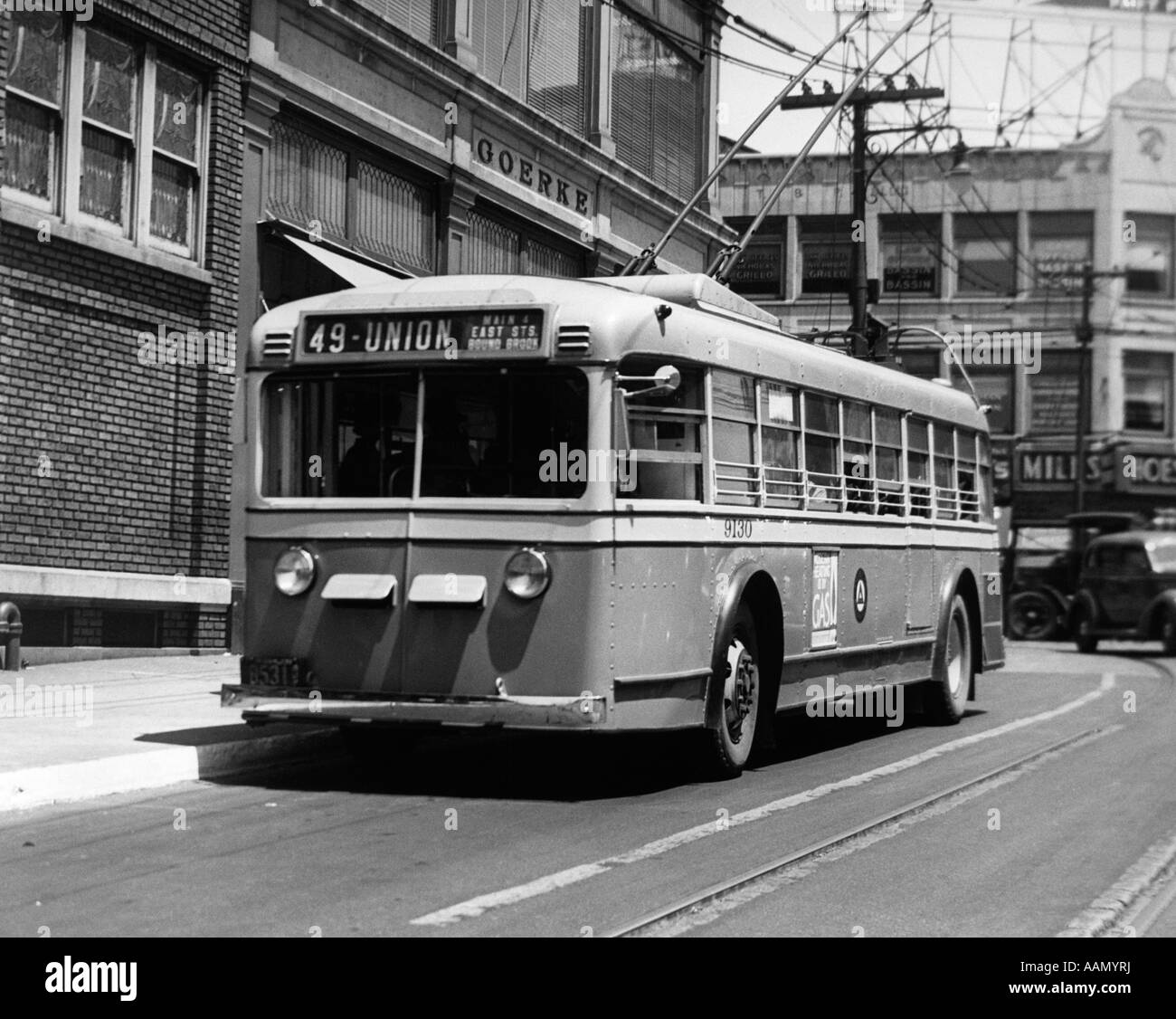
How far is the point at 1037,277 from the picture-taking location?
2157 inches

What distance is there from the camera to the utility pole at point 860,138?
2728cm

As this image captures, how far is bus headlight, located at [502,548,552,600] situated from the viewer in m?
9.87

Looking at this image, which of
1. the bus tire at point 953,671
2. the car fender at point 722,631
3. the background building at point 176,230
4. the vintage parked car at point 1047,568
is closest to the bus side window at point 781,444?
the car fender at point 722,631

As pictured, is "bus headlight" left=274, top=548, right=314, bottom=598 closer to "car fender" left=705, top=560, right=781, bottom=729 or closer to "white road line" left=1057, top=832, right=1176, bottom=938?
Result: "car fender" left=705, top=560, right=781, bottom=729

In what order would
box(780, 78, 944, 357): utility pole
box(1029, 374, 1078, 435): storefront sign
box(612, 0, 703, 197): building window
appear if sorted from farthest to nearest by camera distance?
box(1029, 374, 1078, 435): storefront sign < box(612, 0, 703, 197): building window < box(780, 78, 944, 357): utility pole

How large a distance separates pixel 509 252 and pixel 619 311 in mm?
15317

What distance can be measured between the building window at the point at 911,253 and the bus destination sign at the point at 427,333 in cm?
4624

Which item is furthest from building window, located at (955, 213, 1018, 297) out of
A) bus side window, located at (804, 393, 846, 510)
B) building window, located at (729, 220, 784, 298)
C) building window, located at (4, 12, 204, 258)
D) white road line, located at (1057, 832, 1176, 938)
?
white road line, located at (1057, 832, 1176, 938)

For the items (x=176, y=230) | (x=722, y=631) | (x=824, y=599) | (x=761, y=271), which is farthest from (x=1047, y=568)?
(x=722, y=631)

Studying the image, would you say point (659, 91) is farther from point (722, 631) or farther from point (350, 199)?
point (722, 631)

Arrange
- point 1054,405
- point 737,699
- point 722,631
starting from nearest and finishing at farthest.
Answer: point 722,631 → point 737,699 → point 1054,405

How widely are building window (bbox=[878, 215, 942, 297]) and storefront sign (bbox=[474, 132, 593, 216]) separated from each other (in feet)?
96.5

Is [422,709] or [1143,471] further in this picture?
[1143,471]
